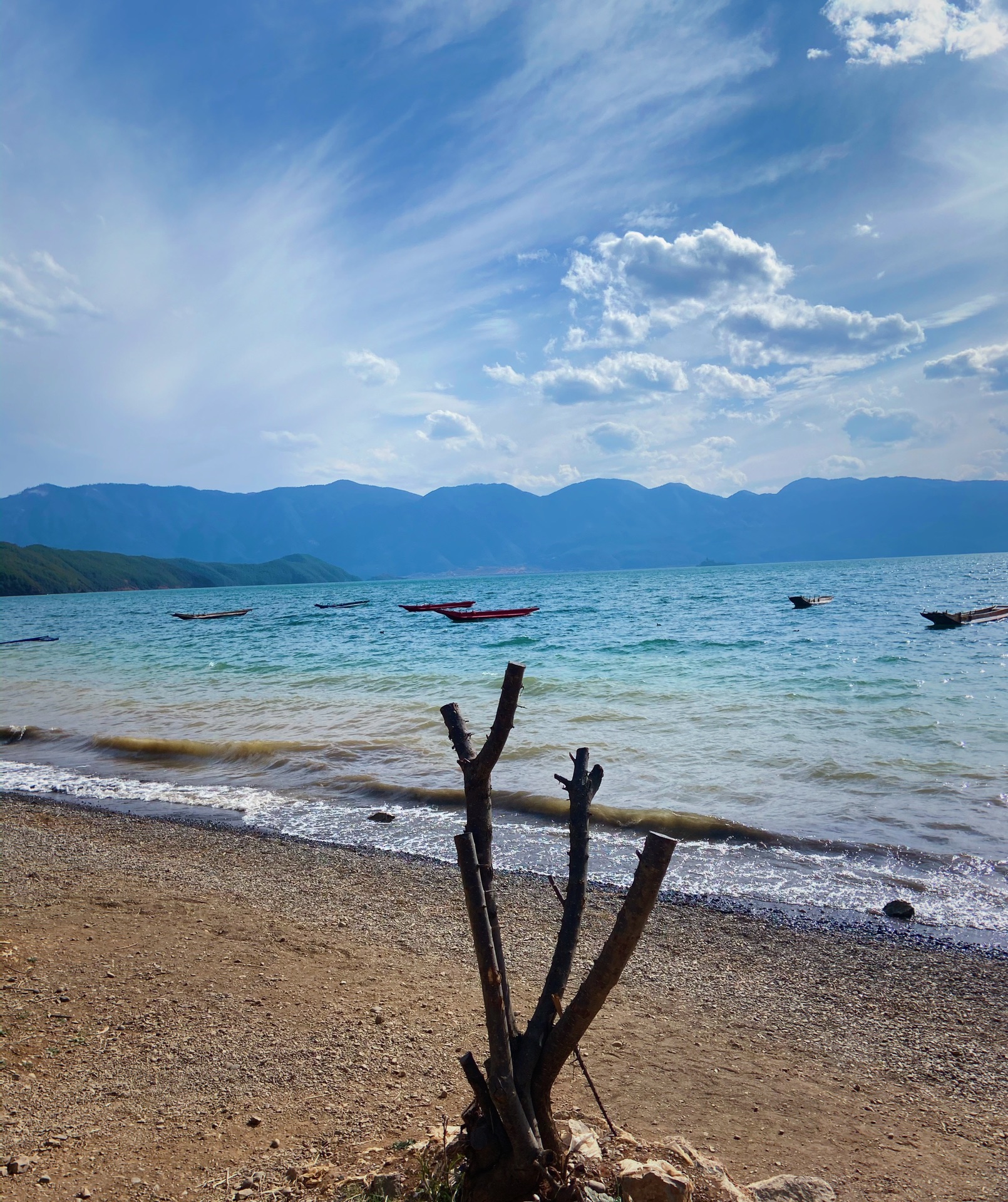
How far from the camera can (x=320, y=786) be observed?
1195 cm

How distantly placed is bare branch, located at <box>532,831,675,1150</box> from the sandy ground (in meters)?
1.13

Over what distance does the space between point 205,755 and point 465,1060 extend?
13.0 m

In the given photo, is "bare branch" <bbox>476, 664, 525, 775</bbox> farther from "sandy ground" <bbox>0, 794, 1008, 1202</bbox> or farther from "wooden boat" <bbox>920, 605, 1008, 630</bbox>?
"wooden boat" <bbox>920, 605, 1008, 630</bbox>

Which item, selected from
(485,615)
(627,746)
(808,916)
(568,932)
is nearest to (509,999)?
(568,932)

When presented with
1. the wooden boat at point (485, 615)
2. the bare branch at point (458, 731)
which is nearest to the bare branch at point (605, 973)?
the bare branch at point (458, 731)

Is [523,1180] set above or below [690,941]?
above

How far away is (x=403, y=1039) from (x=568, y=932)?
2483 mm

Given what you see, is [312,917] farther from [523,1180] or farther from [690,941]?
[523,1180]

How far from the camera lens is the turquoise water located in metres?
8.55

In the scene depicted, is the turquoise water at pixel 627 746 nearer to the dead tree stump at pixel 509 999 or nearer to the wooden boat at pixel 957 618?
the wooden boat at pixel 957 618

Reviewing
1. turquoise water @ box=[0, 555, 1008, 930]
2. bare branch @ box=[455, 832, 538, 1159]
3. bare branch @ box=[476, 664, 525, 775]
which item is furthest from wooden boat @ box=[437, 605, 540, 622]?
bare branch @ box=[455, 832, 538, 1159]

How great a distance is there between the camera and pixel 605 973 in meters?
2.64

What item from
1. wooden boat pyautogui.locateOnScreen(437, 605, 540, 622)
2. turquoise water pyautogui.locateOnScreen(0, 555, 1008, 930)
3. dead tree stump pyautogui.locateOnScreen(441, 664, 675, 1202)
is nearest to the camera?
dead tree stump pyautogui.locateOnScreen(441, 664, 675, 1202)

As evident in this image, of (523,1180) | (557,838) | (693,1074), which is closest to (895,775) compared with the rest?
(557,838)
